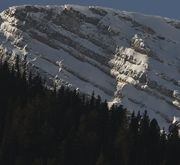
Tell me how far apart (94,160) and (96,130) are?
16.9 m

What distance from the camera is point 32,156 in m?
124

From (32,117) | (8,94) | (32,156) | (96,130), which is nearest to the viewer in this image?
(32,156)

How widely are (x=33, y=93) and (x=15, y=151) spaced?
3974cm

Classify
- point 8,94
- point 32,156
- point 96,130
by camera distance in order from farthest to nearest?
1. point 8,94
2. point 96,130
3. point 32,156

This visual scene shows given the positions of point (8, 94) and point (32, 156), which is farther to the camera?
point (8, 94)

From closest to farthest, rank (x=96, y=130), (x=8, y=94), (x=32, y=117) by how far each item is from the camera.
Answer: (x=32, y=117) → (x=96, y=130) → (x=8, y=94)

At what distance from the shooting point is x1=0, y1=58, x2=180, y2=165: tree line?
125 metres

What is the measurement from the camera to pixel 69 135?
5207 inches

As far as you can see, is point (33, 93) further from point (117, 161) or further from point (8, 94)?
point (117, 161)

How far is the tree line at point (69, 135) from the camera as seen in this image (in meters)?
125

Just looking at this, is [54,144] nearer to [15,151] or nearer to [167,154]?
[15,151]

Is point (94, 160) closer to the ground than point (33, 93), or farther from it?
closer to the ground

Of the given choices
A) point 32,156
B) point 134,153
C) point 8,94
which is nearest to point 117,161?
point 134,153

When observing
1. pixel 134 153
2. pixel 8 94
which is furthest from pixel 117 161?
pixel 8 94
